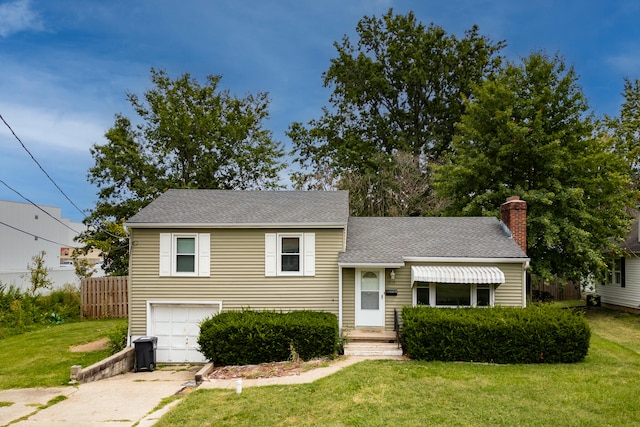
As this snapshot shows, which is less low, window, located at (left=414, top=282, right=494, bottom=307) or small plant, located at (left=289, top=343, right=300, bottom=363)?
window, located at (left=414, top=282, right=494, bottom=307)

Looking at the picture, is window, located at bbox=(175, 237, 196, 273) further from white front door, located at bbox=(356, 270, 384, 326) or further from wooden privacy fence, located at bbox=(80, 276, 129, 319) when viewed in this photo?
wooden privacy fence, located at bbox=(80, 276, 129, 319)

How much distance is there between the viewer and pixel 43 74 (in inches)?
543

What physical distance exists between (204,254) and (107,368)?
15.0ft

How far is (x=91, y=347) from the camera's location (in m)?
16.4

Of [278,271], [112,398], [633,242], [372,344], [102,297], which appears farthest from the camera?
[633,242]

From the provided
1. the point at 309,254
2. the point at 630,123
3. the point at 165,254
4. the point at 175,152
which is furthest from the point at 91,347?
the point at 630,123

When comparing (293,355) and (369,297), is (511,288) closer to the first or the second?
(369,297)

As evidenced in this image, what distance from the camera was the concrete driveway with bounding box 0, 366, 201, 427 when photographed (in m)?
8.86

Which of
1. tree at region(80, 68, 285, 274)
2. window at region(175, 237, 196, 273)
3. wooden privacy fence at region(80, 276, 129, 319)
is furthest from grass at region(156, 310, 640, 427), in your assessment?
tree at region(80, 68, 285, 274)

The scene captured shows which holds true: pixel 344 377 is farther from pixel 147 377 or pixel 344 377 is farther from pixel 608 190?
pixel 608 190

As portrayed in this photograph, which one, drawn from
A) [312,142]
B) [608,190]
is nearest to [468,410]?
[608,190]

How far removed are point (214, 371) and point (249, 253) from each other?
4438 mm

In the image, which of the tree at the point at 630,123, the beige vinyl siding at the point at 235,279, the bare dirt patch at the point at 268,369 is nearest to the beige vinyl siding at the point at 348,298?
the beige vinyl siding at the point at 235,279

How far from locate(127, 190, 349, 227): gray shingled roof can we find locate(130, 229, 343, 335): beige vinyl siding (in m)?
0.39
